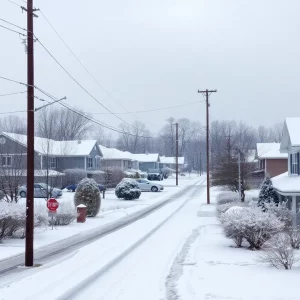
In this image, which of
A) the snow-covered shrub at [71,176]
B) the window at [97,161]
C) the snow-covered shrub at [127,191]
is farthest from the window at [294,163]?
the window at [97,161]

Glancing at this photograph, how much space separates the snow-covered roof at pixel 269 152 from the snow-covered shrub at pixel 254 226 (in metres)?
33.6

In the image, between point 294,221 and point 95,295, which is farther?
point 294,221

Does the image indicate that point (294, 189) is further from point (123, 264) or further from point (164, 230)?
point (123, 264)

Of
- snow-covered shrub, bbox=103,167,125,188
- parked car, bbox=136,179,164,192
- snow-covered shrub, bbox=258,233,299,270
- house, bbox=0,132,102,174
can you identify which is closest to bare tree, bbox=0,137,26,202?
house, bbox=0,132,102,174

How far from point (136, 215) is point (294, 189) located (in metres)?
10.9

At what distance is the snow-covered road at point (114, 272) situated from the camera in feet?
33.8

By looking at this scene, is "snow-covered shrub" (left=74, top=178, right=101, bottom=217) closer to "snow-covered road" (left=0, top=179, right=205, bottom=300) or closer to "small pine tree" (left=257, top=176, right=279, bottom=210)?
"snow-covered road" (left=0, top=179, right=205, bottom=300)

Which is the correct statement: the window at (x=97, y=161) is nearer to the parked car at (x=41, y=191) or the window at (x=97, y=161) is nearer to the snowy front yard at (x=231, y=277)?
the parked car at (x=41, y=191)

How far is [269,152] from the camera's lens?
51.6 metres

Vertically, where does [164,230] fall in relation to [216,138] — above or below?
below

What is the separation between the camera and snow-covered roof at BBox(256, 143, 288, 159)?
49906 mm

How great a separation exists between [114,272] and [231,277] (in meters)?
2.90

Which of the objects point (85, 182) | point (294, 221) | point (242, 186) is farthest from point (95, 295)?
point (242, 186)

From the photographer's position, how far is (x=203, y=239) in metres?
19.2
